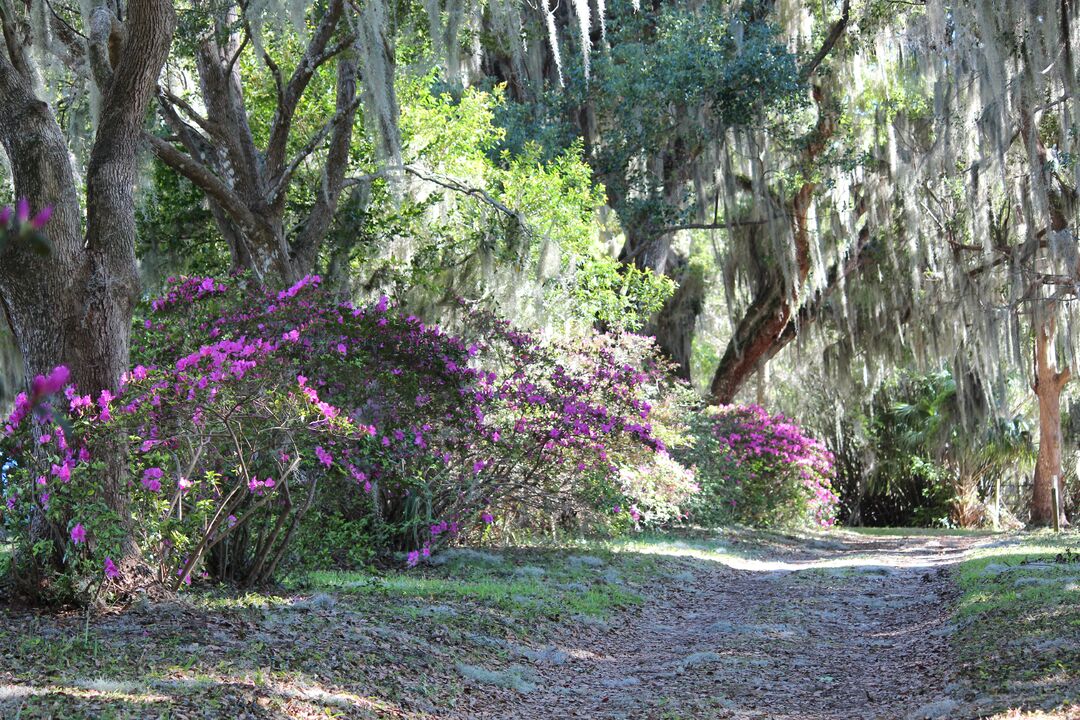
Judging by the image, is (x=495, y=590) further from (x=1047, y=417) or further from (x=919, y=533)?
(x=919, y=533)

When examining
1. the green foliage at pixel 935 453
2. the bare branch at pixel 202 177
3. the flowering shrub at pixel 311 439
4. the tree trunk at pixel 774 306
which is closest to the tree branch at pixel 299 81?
the bare branch at pixel 202 177

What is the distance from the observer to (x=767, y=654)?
20.0 feet

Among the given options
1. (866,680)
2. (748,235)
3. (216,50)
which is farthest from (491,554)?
(748,235)

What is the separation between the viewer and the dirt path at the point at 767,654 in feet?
16.1

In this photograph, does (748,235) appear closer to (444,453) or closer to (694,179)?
(694,179)

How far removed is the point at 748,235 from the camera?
16656 mm

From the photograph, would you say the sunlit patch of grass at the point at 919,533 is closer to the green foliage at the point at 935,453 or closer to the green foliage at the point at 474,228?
the green foliage at the point at 935,453

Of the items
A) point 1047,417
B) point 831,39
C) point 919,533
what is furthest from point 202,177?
point 919,533

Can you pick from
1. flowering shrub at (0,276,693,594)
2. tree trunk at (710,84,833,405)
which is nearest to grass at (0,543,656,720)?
flowering shrub at (0,276,693,594)

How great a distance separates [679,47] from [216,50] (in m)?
5.73

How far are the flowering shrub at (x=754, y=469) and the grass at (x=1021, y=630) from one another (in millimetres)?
5314

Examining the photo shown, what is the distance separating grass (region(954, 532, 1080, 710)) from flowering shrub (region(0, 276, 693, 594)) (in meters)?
3.08

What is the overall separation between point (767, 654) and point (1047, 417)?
10519 mm

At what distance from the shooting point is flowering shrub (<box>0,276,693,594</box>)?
211 inches
